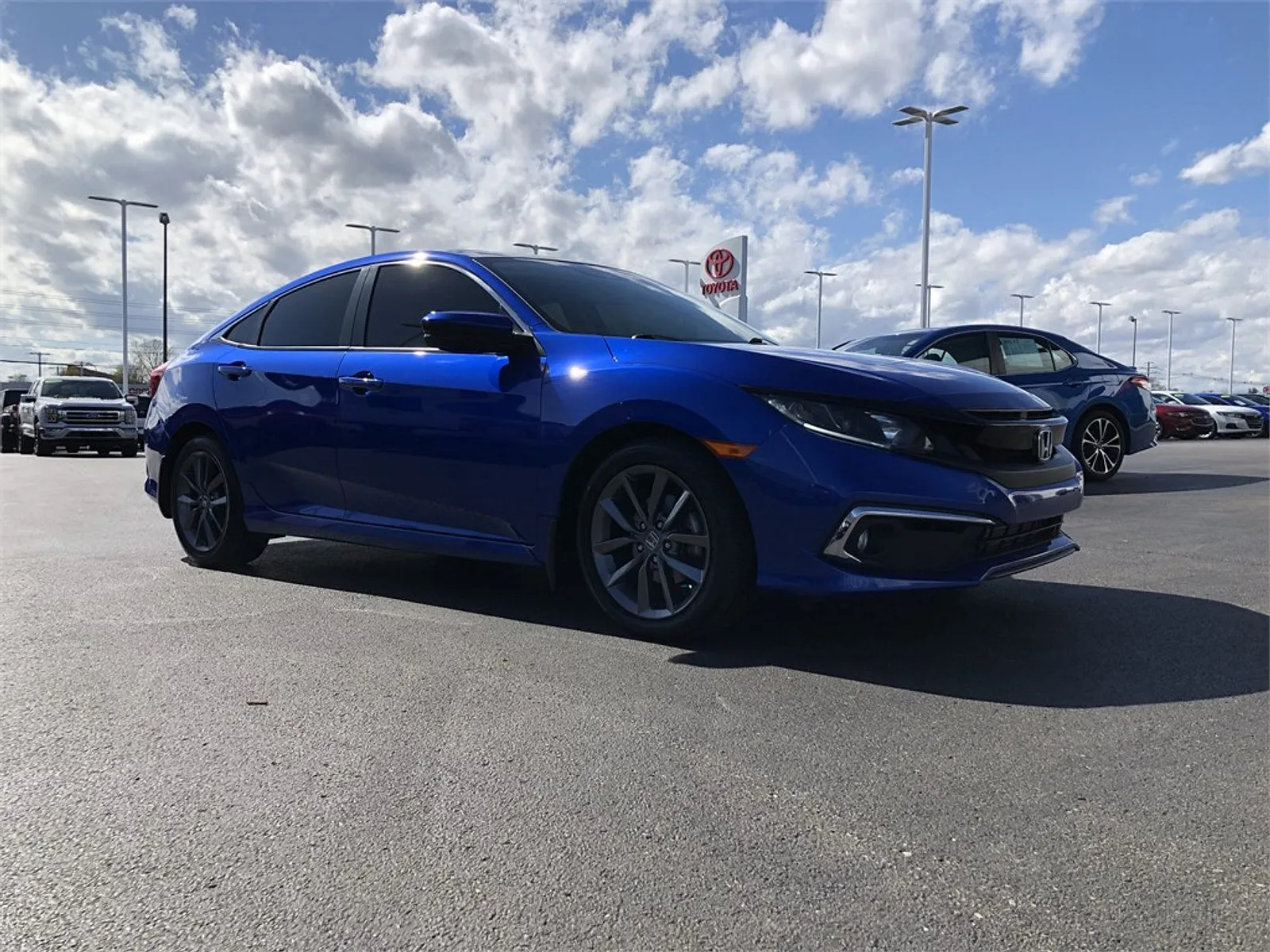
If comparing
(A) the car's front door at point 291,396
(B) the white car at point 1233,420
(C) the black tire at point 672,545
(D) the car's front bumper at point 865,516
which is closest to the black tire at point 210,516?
(A) the car's front door at point 291,396

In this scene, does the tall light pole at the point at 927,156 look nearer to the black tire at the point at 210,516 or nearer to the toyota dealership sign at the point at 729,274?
the toyota dealership sign at the point at 729,274

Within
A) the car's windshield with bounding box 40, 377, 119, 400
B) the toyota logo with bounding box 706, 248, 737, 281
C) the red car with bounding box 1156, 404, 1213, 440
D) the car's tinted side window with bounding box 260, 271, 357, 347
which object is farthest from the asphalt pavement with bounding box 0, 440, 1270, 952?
the red car with bounding box 1156, 404, 1213, 440

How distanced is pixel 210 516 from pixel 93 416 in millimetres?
18946

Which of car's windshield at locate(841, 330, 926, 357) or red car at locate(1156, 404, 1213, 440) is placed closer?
car's windshield at locate(841, 330, 926, 357)

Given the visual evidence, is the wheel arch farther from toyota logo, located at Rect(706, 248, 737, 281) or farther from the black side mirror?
toyota logo, located at Rect(706, 248, 737, 281)

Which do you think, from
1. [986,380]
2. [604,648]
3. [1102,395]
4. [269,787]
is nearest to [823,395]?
[986,380]

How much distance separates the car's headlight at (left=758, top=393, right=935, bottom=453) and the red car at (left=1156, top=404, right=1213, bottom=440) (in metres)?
26.4

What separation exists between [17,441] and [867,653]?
1095 inches

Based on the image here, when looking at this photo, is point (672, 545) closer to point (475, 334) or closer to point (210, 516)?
point (475, 334)

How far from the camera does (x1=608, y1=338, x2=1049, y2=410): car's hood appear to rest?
145 inches

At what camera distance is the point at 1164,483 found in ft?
35.5

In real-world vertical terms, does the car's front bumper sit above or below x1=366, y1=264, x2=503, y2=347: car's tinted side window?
below

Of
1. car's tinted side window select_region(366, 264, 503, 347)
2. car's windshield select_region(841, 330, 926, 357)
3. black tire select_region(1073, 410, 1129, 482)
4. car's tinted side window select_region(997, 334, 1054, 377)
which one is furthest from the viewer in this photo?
black tire select_region(1073, 410, 1129, 482)

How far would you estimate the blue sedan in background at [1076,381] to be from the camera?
32.5ft
